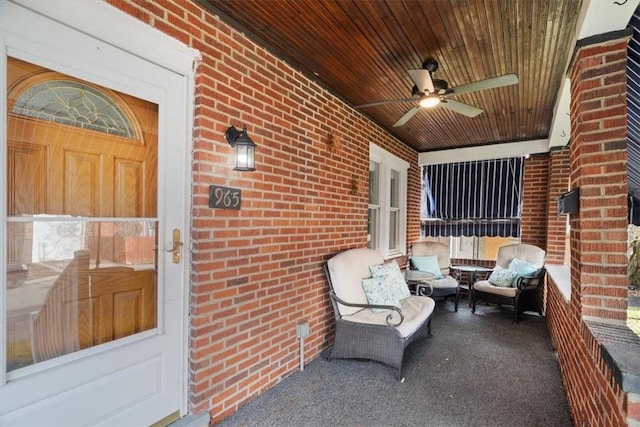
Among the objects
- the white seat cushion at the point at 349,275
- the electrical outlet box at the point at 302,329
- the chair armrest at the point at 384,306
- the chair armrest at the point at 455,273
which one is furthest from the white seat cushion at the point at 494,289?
the electrical outlet box at the point at 302,329

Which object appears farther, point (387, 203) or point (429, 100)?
point (387, 203)

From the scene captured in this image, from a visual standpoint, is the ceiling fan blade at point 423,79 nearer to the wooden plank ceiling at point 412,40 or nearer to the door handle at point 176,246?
the wooden plank ceiling at point 412,40

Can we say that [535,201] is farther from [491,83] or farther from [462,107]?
[491,83]

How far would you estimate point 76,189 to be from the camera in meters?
1.55

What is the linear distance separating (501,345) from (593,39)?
9.20 feet

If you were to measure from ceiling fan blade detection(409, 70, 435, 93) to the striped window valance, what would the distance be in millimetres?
3410

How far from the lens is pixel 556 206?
4.38 metres

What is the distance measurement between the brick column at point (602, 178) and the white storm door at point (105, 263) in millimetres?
2353

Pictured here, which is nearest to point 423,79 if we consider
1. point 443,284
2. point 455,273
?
point 443,284

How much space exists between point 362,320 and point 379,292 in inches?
14.9

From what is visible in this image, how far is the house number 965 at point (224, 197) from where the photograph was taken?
2002 mm

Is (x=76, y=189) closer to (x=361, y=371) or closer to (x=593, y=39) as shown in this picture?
(x=361, y=371)

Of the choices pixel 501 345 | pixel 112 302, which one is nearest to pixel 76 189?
pixel 112 302

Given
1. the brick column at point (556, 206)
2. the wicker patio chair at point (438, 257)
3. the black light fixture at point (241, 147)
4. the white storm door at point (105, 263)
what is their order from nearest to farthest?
the white storm door at point (105, 263) → the black light fixture at point (241, 147) → the brick column at point (556, 206) → the wicker patio chair at point (438, 257)
